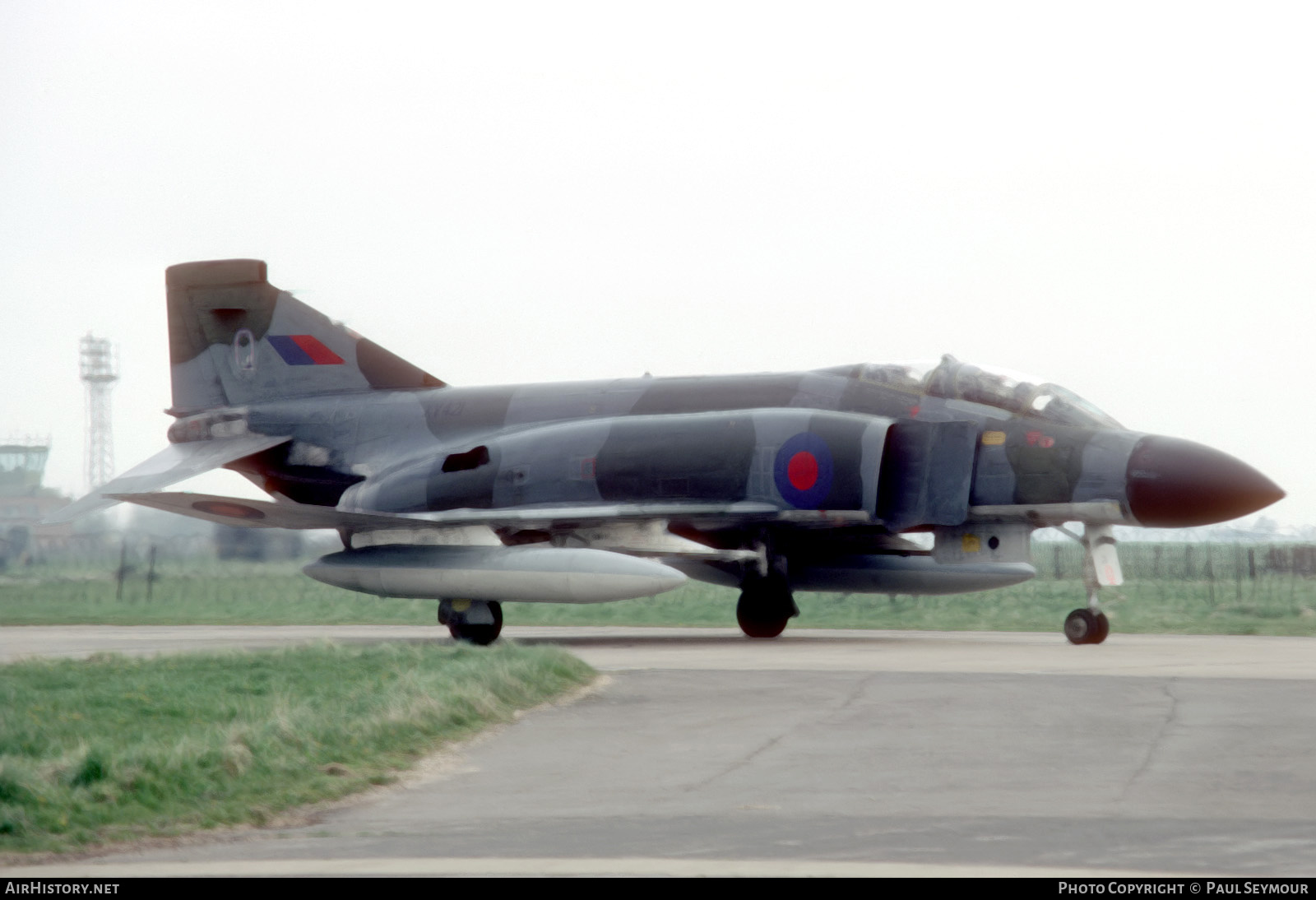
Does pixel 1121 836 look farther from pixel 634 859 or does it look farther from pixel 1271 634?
pixel 1271 634

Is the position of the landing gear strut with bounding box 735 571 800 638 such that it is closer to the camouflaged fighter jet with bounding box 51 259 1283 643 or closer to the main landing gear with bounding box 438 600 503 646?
the camouflaged fighter jet with bounding box 51 259 1283 643

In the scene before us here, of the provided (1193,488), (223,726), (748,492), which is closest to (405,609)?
(748,492)

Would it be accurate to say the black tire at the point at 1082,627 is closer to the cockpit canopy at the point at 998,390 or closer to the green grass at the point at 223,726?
the cockpit canopy at the point at 998,390

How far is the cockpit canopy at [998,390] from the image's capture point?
55.9 ft

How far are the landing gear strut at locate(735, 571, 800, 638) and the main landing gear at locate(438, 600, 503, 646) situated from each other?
310 centimetres

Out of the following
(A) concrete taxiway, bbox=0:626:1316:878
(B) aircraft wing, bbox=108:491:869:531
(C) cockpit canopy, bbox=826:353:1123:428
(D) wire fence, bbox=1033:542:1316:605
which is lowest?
(D) wire fence, bbox=1033:542:1316:605

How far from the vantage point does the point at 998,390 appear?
17328 millimetres

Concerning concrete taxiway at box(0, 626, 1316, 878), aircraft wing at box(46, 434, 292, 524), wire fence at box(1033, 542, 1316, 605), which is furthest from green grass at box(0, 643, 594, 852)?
wire fence at box(1033, 542, 1316, 605)

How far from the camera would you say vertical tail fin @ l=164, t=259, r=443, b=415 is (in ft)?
73.2

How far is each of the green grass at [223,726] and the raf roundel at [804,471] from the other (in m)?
5.46

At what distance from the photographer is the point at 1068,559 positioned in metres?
59.3

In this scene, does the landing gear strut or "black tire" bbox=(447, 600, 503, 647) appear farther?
the landing gear strut
